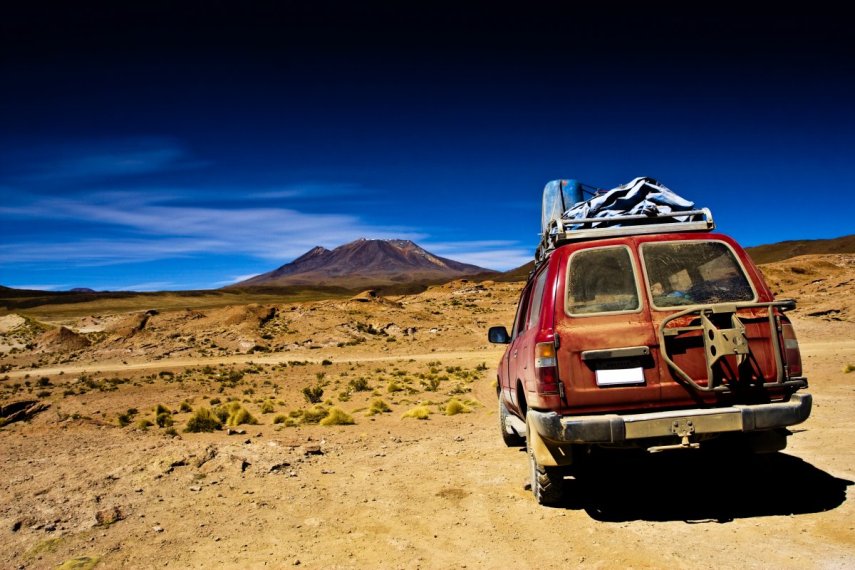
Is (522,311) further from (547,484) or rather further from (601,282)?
(547,484)

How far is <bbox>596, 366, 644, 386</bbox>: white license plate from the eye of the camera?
4621mm

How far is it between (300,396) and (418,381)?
4646 mm

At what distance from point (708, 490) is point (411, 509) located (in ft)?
9.79

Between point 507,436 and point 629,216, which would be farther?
point 507,436

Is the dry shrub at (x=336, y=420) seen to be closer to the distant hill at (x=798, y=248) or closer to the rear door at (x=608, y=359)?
the rear door at (x=608, y=359)

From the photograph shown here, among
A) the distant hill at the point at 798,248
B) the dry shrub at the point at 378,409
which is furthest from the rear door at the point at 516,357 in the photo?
the distant hill at the point at 798,248

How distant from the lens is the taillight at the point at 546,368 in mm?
4688

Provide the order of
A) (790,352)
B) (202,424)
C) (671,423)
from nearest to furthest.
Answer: (671,423) < (790,352) < (202,424)

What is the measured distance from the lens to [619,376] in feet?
15.2

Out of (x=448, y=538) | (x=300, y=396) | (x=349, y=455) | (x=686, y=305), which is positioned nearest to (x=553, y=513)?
(x=448, y=538)

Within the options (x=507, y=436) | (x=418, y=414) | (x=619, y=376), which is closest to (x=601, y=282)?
(x=619, y=376)

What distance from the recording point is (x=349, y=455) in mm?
8969

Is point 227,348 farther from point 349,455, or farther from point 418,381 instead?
point 349,455

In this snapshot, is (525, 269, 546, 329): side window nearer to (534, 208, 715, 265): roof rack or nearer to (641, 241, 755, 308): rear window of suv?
(534, 208, 715, 265): roof rack
